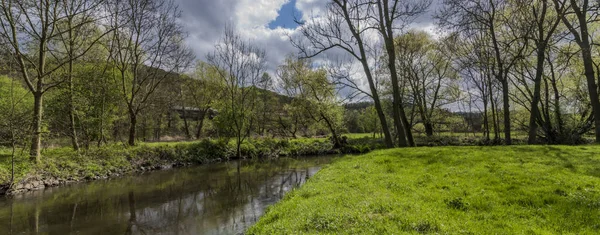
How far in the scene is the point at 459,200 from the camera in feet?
19.9

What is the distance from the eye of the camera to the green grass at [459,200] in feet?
16.1

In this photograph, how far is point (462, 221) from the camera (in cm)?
507

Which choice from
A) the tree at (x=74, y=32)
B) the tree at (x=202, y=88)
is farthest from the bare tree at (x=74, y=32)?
the tree at (x=202, y=88)

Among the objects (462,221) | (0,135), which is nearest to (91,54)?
(0,135)

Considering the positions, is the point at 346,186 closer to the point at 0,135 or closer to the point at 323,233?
the point at 323,233

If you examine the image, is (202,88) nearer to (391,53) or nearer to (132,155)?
(132,155)

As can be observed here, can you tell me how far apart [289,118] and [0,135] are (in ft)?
122

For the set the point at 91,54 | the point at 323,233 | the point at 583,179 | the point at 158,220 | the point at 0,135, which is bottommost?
the point at 158,220

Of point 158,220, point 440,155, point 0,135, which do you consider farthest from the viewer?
point 0,135

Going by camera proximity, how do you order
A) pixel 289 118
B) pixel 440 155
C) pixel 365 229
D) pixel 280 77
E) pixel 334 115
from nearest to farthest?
pixel 365 229, pixel 440 155, pixel 334 115, pixel 280 77, pixel 289 118

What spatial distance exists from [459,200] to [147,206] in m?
10.8

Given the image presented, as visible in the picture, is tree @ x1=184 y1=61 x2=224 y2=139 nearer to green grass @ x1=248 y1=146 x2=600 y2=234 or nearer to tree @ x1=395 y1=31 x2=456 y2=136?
tree @ x1=395 y1=31 x2=456 y2=136

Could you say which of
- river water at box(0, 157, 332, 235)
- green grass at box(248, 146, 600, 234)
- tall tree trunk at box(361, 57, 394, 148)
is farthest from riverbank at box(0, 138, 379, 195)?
tall tree trunk at box(361, 57, 394, 148)

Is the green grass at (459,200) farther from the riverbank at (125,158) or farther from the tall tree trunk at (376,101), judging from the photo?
the riverbank at (125,158)
